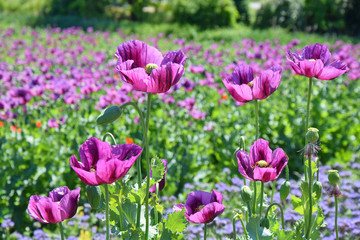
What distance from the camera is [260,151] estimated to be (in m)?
1.29

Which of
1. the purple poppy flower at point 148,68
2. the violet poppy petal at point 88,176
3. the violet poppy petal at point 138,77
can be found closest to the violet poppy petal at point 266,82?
the purple poppy flower at point 148,68

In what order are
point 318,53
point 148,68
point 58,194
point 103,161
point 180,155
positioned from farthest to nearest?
point 180,155 → point 318,53 → point 58,194 → point 148,68 → point 103,161

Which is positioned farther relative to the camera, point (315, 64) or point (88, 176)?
point (315, 64)

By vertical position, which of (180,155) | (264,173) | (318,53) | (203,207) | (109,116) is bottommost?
(180,155)

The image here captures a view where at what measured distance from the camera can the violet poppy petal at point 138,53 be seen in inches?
48.9

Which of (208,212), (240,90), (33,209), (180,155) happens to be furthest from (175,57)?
(180,155)

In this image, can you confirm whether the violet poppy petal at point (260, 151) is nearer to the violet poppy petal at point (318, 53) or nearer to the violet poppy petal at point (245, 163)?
the violet poppy petal at point (245, 163)

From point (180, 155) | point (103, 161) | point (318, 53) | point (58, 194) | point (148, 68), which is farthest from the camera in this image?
point (180, 155)

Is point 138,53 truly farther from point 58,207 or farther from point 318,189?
point 318,189

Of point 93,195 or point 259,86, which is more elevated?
point 259,86

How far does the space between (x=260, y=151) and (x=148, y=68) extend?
40 cm

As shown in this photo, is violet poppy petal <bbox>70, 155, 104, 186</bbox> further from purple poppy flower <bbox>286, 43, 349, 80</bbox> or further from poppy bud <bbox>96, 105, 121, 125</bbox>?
purple poppy flower <bbox>286, 43, 349, 80</bbox>

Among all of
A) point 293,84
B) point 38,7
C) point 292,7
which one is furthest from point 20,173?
point 38,7

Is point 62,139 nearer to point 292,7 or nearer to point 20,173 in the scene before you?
point 20,173
